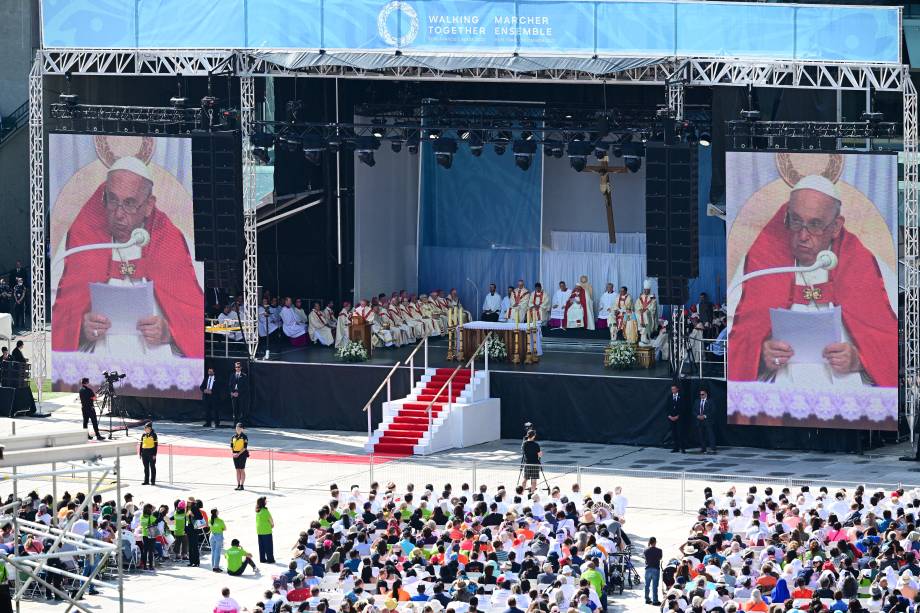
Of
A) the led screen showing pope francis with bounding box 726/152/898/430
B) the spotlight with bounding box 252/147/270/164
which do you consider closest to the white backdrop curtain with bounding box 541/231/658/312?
the led screen showing pope francis with bounding box 726/152/898/430

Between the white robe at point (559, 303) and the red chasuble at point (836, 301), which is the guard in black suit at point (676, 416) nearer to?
the red chasuble at point (836, 301)

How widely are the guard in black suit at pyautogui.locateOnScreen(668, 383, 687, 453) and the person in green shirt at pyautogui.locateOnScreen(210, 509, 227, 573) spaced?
447 inches

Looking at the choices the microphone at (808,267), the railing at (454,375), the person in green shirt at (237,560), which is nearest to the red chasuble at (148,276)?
the railing at (454,375)

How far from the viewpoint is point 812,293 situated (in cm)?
3644

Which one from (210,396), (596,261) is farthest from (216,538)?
(596,261)

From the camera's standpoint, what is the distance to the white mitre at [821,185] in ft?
119

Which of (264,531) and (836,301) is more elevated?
(836,301)

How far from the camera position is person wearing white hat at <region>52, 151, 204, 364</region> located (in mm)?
40250

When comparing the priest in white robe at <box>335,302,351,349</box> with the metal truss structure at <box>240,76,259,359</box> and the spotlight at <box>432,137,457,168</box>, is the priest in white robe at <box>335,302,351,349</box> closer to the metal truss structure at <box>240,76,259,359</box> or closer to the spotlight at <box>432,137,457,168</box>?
the metal truss structure at <box>240,76,259,359</box>

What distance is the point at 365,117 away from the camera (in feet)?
145

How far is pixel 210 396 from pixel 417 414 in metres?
4.85

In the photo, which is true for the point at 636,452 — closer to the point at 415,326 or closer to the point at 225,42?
the point at 415,326

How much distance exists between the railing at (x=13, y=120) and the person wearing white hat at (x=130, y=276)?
1390 centimetres

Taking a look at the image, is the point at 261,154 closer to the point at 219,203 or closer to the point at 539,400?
the point at 219,203
